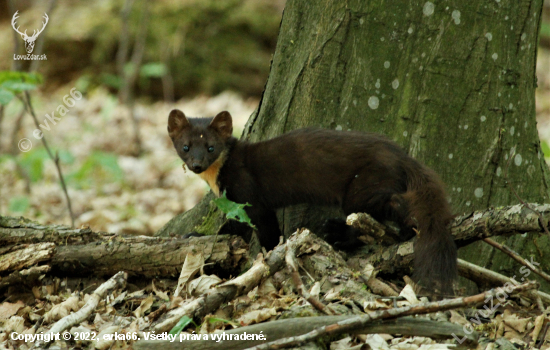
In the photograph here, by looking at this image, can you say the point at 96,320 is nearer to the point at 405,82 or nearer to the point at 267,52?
the point at 405,82

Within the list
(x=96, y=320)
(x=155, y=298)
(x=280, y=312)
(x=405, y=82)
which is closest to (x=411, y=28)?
(x=405, y=82)

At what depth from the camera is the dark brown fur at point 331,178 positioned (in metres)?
3.72

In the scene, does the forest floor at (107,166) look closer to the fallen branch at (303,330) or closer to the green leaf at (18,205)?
the green leaf at (18,205)

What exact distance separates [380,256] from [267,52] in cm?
1067

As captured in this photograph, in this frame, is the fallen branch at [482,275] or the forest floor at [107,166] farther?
the forest floor at [107,166]

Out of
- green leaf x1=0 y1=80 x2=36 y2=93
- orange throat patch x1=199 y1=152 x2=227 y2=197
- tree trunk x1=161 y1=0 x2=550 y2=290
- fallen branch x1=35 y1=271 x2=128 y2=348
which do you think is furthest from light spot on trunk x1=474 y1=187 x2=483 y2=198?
green leaf x1=0 y1=80 x2=36 y2=93

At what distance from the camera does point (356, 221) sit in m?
3.82

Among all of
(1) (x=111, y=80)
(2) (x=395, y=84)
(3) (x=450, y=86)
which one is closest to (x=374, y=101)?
(2) (x=395, y=84)

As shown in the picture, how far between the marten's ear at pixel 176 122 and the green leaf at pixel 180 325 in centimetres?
250

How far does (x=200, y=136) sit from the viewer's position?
204 inches

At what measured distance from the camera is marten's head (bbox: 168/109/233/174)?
198 inches

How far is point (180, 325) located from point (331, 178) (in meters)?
1.94

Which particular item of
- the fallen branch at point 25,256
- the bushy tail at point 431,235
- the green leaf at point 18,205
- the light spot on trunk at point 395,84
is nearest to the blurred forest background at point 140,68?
the green leaf at point 18,205

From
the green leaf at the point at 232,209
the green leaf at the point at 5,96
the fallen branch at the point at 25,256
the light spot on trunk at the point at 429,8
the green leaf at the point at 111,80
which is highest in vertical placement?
the light spot on trunk at the point at 429,8
